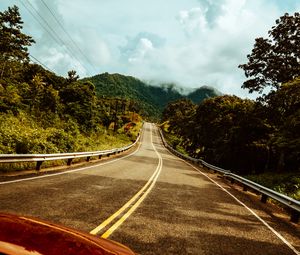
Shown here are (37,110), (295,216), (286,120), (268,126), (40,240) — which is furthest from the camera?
(37,110)

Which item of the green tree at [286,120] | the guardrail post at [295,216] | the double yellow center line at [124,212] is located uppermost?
the green tree at [286,120]

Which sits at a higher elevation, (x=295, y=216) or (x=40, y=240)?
(x=40, y=240)

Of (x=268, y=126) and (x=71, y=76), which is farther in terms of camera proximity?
(x=71, y=76)

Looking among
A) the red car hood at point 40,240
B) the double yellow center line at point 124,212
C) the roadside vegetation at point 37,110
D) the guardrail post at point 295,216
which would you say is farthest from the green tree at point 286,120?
the red car hood at point 40,240

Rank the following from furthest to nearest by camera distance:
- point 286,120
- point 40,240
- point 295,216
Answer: point 286,120 → point 295,216 → point 40,240

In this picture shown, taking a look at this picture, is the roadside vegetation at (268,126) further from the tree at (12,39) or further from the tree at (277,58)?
the tree at (12,39)

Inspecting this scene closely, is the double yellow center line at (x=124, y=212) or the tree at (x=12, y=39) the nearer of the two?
the double yellow center line at (x=124, y=212)

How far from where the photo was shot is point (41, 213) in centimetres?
739

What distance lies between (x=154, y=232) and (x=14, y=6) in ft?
159

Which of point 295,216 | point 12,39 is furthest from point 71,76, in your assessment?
point 295,216

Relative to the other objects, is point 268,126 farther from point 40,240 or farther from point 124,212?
point 40,240

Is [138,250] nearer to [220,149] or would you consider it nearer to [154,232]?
[154,232]

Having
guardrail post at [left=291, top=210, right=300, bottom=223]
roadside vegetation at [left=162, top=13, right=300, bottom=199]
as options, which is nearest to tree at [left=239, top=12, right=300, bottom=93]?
roadside vegetation at [left=162, top=13, right=300, bottom=199]

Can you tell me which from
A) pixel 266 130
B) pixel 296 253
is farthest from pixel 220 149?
pixel 296 253
